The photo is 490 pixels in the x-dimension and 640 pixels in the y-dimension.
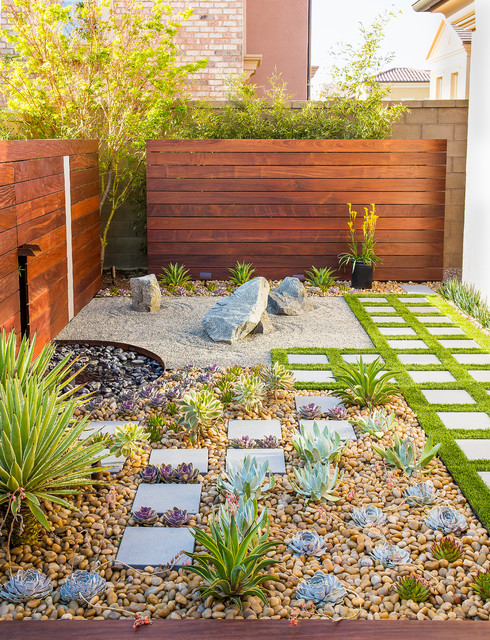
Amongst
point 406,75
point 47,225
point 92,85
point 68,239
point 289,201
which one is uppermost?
point 406,75

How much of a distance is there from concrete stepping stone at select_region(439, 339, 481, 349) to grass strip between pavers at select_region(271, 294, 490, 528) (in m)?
0.05

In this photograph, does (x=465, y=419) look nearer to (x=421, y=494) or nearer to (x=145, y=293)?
(x=421, y=494)

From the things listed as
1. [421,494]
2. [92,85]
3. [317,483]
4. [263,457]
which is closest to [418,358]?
[263,457]

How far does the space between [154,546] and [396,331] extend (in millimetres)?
3698

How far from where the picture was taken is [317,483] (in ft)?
9.62

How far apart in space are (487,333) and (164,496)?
372 centimetres

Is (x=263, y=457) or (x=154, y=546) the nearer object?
(x=154, y=546)

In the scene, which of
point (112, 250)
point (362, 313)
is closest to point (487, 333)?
point (362, 313)

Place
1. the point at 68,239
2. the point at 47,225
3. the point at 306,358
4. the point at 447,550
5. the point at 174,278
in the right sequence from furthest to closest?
the point at 174,278
the point at 68,239
the point at 47,225
the point at 306,358
the point at 447,550

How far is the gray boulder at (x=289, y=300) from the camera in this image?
6.46m

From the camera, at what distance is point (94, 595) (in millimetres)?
2291

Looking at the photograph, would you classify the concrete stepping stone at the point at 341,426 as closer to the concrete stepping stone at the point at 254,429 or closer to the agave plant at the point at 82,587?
the concrete stepping stone at the point at 254,429

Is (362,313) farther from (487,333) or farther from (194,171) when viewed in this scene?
(194,171)

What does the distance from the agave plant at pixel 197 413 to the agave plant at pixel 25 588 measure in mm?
1297
